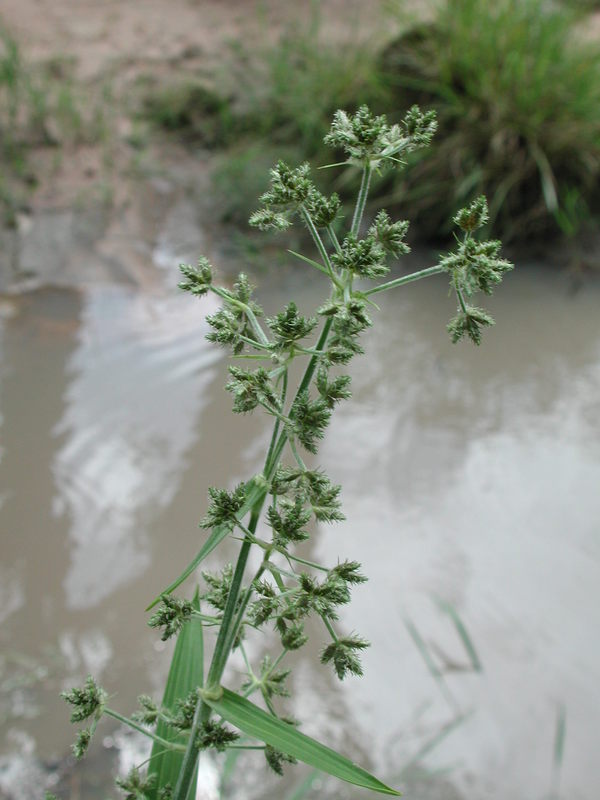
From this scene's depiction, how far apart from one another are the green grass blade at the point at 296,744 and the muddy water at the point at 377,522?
1.46 metres

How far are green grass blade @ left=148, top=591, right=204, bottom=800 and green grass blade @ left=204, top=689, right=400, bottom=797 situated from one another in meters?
0.13

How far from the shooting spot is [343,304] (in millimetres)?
693

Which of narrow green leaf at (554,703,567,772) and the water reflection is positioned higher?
the water reflection

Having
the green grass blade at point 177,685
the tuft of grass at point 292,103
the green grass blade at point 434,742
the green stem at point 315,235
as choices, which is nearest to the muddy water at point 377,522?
the green grass blade at point 434,742

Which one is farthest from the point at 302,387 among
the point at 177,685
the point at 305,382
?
the point at 177,685

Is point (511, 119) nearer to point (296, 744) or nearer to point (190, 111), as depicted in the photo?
point (190, 111)

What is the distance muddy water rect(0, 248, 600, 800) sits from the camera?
221cm

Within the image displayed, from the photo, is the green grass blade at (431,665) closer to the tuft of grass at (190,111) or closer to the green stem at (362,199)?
the green stem at (362,199)

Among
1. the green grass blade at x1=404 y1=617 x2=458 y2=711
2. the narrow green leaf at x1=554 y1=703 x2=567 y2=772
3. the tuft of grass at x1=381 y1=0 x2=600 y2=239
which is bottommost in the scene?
the narrow green leaf at x1=554 y1=703 x2=567 y2=772

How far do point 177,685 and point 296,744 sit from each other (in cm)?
27

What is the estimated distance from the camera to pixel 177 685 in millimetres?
956

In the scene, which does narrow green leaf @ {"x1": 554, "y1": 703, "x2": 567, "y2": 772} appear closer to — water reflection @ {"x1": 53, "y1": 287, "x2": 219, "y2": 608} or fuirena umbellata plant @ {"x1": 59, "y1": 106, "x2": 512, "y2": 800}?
water reflection @ {"x1": 53, "y1": 287, "x2": 219, "y2": 608}

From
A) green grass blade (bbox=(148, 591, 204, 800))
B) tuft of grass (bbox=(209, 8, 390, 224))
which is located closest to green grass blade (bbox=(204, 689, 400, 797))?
green grass blade (bbox=(148, 591, 204, 800))

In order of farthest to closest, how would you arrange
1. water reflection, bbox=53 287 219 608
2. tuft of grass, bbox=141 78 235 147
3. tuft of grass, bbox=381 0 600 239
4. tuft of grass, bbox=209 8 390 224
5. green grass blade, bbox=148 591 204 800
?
tuft of grass, bbox=141 78 235 147
tuft of grass, bbox=209 8 390 224
tuft of grass, bbox=381 0 600 239
water reflection, bbox=53 287 219 608
green grass blade, bbox=148 591 204 800
